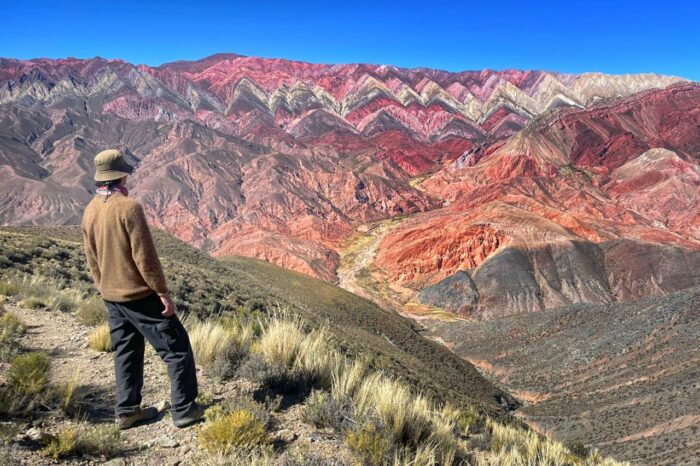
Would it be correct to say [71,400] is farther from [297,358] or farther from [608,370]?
[608,370]

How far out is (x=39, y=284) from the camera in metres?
9.23

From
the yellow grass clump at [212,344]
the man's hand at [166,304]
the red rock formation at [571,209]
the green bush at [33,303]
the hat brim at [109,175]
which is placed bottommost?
the green bush at [33,303]

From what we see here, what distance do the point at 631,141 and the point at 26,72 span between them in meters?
194

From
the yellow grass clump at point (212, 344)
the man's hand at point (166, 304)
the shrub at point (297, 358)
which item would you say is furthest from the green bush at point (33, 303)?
the man's hand at point (166, 304)

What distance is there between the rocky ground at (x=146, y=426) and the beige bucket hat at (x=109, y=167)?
6.37 feet

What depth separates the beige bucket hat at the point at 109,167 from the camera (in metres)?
3.71

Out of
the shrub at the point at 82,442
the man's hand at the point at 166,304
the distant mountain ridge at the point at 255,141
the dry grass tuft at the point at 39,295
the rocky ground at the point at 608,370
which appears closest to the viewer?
the shrub at the point at 82,442

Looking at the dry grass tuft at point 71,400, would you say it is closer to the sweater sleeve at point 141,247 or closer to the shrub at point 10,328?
the sweater sleeve at point 141,247

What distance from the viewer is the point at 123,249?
371 centimetres

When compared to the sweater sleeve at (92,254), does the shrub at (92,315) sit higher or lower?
lower

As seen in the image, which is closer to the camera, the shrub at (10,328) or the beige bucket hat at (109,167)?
the beige bucket hat at (109,167)

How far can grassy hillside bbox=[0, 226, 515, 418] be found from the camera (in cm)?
1309

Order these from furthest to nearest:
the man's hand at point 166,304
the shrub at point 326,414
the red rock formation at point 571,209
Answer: the red rock formation at point 571,209
the shrub at point 326,414
the man's hand at point 166,304

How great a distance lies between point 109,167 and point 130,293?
0.99 metres
